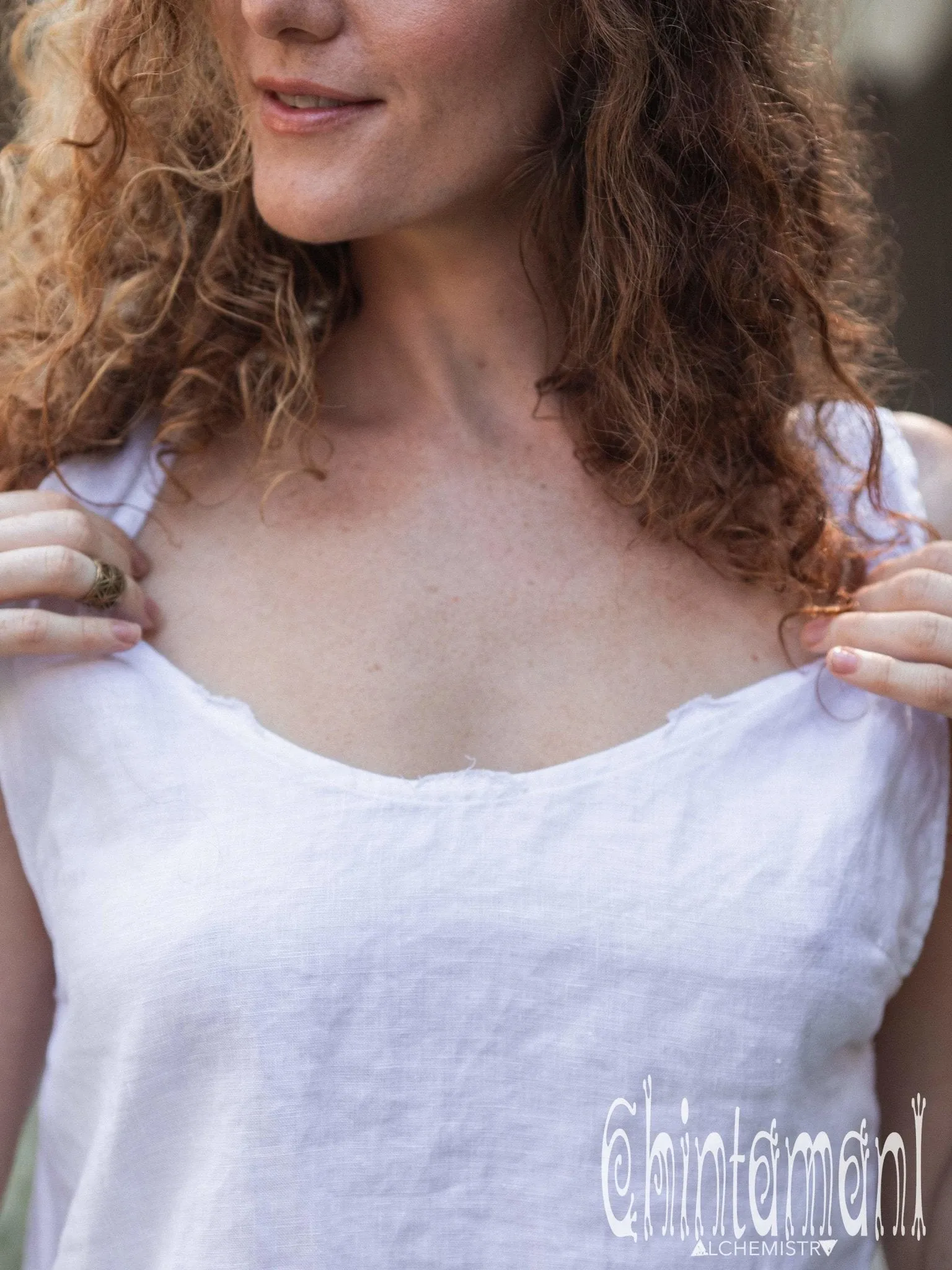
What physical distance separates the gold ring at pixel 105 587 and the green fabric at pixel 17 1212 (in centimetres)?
147

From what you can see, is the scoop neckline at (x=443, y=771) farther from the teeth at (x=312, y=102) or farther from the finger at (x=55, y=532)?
the teeth at (x=312, y=102)

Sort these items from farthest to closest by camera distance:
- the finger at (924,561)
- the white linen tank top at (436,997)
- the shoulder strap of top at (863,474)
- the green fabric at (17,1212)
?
the green fabric at (17,1212) → the shoulder strap of top at (863,474) → the finger at (924,561) → the white linen tank top at (436,997)

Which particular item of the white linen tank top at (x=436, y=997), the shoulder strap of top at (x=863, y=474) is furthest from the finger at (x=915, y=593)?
the white linen tank top at (x=436, y=997)

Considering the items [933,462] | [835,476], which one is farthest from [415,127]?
[933,462]

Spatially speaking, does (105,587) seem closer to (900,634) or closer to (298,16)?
(298,16)

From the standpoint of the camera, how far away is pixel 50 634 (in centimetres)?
137

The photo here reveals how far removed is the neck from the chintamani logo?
0.78m

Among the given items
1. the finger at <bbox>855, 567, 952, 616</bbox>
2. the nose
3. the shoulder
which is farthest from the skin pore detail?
the shoulder

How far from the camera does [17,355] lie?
164 cm

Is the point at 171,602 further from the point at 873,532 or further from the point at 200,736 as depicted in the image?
the point at 873,532

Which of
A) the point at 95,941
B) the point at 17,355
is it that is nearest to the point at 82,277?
the point at 17,355

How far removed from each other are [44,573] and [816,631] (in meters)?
0.79

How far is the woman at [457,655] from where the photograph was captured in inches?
51.4

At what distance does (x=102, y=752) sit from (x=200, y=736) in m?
0.10
